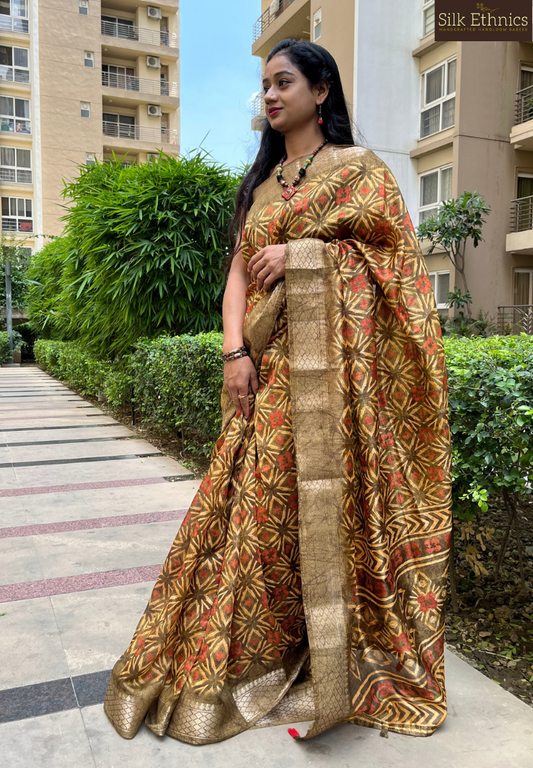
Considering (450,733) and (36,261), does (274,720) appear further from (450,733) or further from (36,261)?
(36,261)

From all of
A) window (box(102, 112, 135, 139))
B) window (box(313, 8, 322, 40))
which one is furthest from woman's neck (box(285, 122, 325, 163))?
window (box(102, 112, 135, 139))

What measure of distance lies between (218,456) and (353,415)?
1.29 ft

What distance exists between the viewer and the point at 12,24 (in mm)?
27406

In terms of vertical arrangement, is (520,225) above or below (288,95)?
above

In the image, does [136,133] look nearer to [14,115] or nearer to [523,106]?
[14,115]

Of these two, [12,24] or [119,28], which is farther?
[119,28]

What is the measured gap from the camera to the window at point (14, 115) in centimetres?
2786

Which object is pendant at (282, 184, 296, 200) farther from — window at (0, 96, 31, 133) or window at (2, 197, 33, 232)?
window at (0, 96, 31, 133)

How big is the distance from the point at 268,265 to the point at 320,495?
59 centimetres

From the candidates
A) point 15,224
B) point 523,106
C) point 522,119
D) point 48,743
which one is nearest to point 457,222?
point 522,119

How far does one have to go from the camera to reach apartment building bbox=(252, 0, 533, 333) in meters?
13.7

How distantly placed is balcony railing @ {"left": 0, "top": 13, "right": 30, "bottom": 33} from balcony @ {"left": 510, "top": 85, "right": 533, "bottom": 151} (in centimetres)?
2282

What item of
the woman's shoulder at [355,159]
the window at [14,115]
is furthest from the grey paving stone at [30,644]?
the window at [14,115]

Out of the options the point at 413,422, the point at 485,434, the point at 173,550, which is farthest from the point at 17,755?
the point at 485,434
